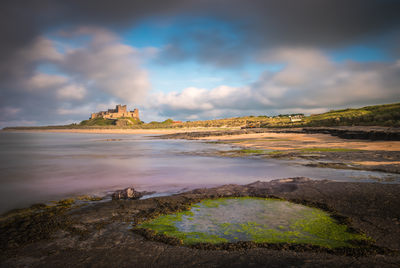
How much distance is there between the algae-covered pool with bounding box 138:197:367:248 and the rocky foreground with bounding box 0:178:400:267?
354 millimetres

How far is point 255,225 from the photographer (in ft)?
19.1

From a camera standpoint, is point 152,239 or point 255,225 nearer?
point 152,239

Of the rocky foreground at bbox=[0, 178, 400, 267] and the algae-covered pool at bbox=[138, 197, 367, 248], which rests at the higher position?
the rocky foreground at bbox=[0, 178, 400, 267]

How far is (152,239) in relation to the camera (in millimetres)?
5121

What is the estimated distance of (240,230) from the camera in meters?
5.55

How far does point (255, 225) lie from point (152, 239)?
2556 millimetres

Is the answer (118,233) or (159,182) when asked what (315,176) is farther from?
(118,233)

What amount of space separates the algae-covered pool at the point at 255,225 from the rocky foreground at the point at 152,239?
13.9 inches

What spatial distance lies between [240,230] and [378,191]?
5.57 m

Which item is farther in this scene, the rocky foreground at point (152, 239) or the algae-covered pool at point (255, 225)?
the algae-covered pool at point (255, 225)

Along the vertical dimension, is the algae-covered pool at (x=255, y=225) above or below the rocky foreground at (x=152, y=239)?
below

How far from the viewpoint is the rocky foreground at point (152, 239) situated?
13.8 ft

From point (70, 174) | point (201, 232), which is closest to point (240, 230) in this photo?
point (201, 232)

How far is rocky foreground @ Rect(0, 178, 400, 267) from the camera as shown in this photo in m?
4.21
